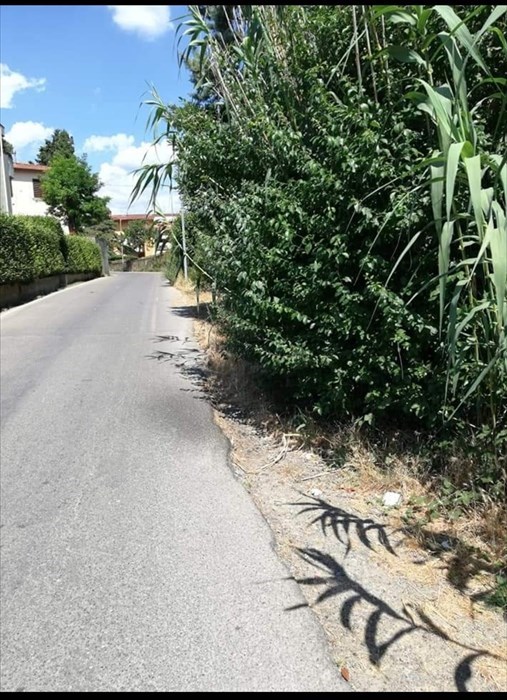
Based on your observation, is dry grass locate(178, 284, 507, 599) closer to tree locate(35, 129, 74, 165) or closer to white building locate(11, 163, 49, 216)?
white building locate(11, 163, 49, 216)

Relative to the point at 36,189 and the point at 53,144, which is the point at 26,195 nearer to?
the point at 36,189

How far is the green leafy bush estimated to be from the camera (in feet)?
47.2

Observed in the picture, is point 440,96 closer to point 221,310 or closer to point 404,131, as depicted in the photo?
point 404,131

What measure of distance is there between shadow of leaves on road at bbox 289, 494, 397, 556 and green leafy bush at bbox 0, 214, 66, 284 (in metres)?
13.5

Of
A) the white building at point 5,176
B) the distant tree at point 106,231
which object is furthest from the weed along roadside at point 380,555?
the distant tree at point 106,231

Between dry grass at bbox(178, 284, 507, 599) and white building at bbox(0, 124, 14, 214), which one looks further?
white building at bbox(0, 124, 14, 214)

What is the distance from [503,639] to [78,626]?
6.08 ft

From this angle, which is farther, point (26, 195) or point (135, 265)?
point (135, 265)

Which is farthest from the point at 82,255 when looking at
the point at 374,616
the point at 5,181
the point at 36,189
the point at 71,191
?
the point at 374,616

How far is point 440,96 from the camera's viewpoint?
2367mm

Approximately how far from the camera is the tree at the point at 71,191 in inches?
1437

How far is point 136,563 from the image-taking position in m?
2.79

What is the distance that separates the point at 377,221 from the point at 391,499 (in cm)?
175

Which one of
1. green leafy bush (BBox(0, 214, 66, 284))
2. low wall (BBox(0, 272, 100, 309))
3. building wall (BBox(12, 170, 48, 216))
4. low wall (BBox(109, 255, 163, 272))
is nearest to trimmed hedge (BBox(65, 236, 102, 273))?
low wall (BBox(0, 272, 100, 309))
